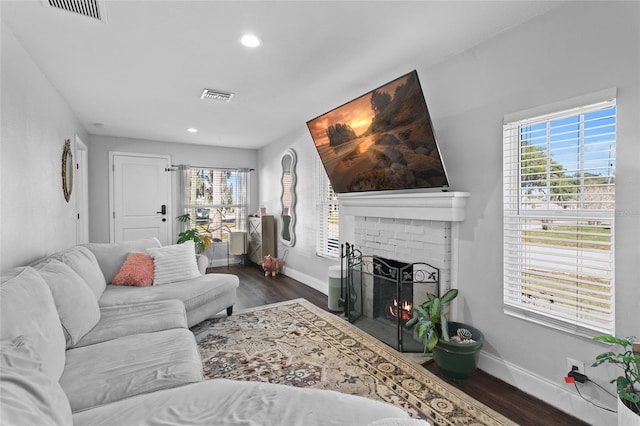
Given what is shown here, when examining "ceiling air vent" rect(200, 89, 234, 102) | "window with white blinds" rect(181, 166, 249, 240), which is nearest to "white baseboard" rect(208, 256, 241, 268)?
"window with white blinds" rect(181, 166, 249, 240)

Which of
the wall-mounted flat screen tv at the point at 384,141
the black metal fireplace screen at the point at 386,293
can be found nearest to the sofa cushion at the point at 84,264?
the black metal fireplace screen at the point at 386,293

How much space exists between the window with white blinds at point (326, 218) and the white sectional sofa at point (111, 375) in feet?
7.47

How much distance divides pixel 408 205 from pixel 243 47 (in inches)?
70.6

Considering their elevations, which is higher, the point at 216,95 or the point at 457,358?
the point at 216,95

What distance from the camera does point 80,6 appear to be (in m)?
1.86

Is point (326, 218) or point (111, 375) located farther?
point (326, 218)

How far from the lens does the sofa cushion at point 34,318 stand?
1191mm

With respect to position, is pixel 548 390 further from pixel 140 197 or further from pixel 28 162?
pixel 140 197

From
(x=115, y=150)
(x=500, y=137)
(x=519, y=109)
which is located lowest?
(x=500, y=137)

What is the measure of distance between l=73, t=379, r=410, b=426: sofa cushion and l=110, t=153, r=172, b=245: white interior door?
490 centimetres

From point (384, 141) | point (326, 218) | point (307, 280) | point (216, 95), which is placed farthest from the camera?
point (307, 280)

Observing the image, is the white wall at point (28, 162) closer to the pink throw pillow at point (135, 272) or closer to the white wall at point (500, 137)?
the pink throw pillow at point (135, 272)

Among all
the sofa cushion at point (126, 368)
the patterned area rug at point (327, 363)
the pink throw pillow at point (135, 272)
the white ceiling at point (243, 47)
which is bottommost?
the patterned area rug at point (327, 363)

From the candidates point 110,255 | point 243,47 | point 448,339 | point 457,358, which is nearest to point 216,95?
point 243,47
